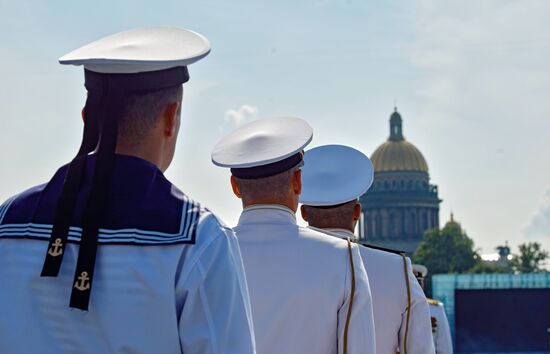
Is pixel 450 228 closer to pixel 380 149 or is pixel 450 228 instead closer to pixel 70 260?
pixel 380 149

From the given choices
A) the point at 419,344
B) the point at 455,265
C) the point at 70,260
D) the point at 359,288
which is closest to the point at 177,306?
the point at 70,260

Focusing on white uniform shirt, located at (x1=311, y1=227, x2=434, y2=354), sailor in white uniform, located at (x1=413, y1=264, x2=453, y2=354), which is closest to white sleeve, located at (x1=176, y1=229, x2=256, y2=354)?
white uniform shirt, located at (x1=311, y1=227, x2=434, y2=354)

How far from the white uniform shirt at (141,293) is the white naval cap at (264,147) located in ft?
4.98

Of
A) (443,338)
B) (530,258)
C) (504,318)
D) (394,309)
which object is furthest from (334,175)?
(530,258)

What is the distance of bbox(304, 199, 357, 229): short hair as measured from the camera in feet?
15.8

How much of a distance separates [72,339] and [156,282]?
0.18 meters

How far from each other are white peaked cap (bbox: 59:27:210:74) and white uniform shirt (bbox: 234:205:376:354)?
4.37 feet

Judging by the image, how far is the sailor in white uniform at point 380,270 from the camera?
15.0 ft

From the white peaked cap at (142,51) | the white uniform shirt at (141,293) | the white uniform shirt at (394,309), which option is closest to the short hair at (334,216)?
the white uniform shirt at (394,309)

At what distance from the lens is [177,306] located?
2.36 metres

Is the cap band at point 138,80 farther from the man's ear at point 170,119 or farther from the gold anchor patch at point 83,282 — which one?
A: the gold anchor patch at point 83,282

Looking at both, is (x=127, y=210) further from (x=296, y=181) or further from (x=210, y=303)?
(x=296, y=181)

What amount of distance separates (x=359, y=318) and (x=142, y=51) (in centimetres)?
143

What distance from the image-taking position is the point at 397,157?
121812 mm
